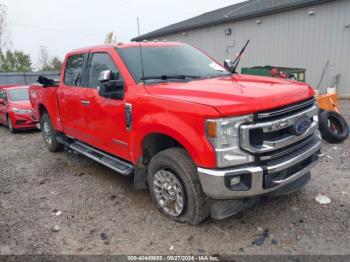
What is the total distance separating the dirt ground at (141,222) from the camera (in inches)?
126

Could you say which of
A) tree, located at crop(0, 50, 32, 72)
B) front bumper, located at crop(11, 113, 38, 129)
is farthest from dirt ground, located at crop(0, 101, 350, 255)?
tree, located at crop(0, 50, 32, 72)

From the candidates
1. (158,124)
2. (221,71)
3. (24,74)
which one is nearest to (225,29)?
(221,71)

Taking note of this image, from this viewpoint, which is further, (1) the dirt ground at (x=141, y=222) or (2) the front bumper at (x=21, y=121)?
(2) the front bumper at (x=21, y=121)

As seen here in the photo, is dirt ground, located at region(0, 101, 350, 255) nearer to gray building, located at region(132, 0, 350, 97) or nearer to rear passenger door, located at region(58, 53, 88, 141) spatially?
rear passenger door, located at region(58, 53, 88, 141)

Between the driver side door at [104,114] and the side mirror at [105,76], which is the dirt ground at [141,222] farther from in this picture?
the side mirror at [105,76]

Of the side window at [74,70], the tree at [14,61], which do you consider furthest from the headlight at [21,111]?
the tree at [14,61]

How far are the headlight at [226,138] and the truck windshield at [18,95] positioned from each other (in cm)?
901

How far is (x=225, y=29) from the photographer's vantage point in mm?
16516

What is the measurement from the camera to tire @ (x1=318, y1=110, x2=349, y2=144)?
20.3 ft

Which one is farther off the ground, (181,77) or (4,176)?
(181,77)

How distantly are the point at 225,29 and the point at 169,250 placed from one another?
49.5ft

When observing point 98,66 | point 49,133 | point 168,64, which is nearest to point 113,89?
point 168,64

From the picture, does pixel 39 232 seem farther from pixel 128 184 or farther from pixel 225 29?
pixel 225 29

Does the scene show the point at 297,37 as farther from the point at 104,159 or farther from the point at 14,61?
the point at 14,61
